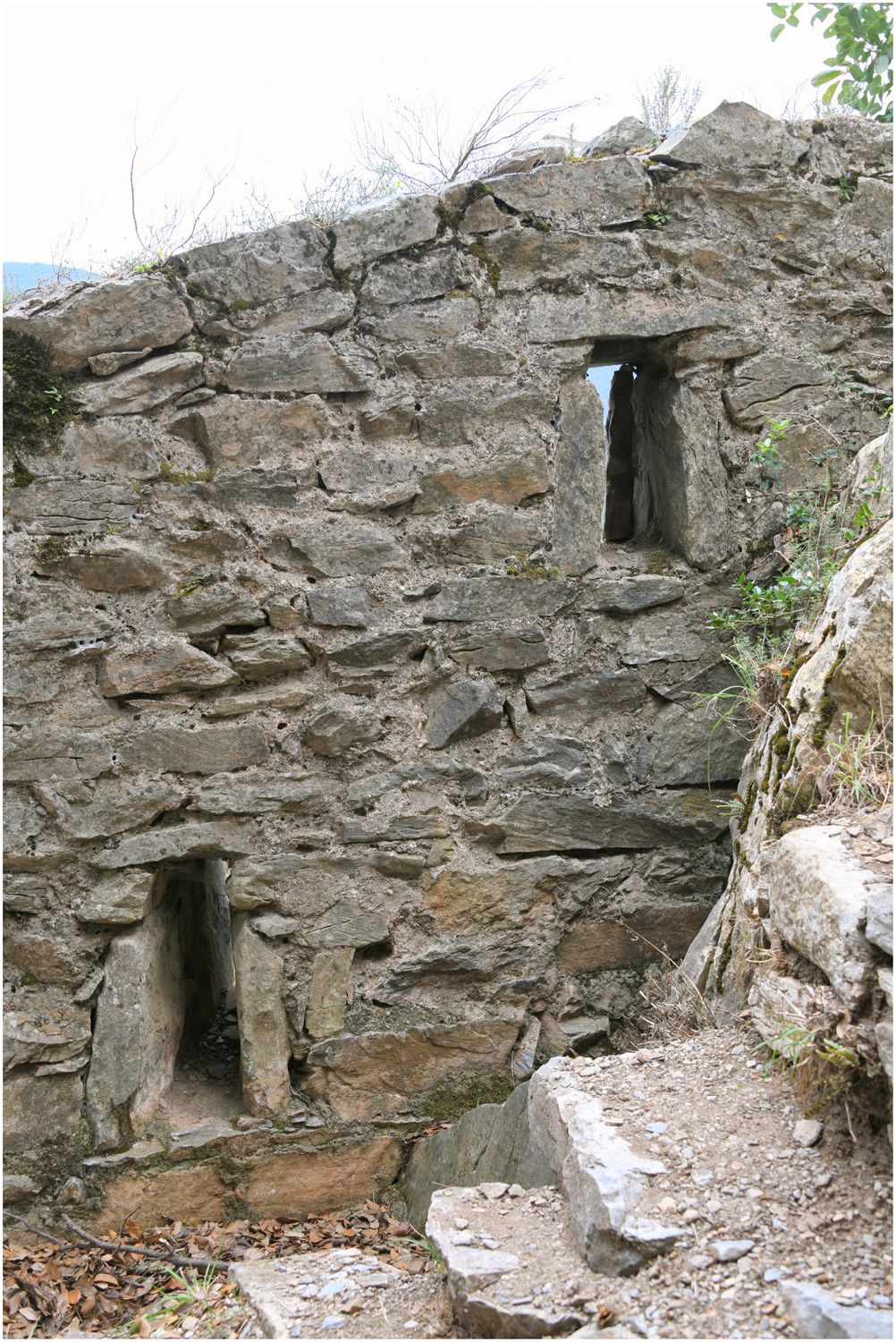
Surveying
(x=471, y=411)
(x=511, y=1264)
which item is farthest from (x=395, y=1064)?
(x=471, y=411)

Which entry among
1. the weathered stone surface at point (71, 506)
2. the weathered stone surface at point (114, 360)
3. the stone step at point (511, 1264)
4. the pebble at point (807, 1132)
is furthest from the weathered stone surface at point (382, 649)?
the pebble at point (807, 1132)

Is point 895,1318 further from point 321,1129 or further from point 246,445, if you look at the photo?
point 246,445

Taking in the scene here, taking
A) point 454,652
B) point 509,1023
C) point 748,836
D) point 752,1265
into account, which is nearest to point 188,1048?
point 509,1023

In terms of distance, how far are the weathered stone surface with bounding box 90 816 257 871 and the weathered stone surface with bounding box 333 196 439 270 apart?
177 cm

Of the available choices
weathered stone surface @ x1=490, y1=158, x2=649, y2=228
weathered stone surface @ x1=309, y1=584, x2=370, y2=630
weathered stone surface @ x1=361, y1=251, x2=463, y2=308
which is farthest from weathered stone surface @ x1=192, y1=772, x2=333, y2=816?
weathered stone surface @ x1=490, y1=158, x2=649, y2=228

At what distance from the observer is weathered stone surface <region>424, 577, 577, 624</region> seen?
333 cm

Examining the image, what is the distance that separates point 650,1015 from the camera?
10.5ft

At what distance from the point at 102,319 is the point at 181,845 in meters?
1.69

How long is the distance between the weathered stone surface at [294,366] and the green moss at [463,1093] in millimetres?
2275

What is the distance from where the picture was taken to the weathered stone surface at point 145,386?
324cm

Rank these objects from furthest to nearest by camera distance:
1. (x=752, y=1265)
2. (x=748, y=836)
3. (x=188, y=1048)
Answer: (x=188, y=1048)
(x=748, y=836)
(x=752, y=1265)

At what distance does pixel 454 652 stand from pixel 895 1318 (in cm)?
218

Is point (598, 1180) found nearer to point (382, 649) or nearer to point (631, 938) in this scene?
point (631, 938)

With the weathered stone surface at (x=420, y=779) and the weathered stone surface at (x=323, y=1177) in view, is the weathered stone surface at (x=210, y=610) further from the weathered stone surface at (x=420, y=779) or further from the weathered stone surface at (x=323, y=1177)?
the weathered stone surface at (x=323, y=1177)
